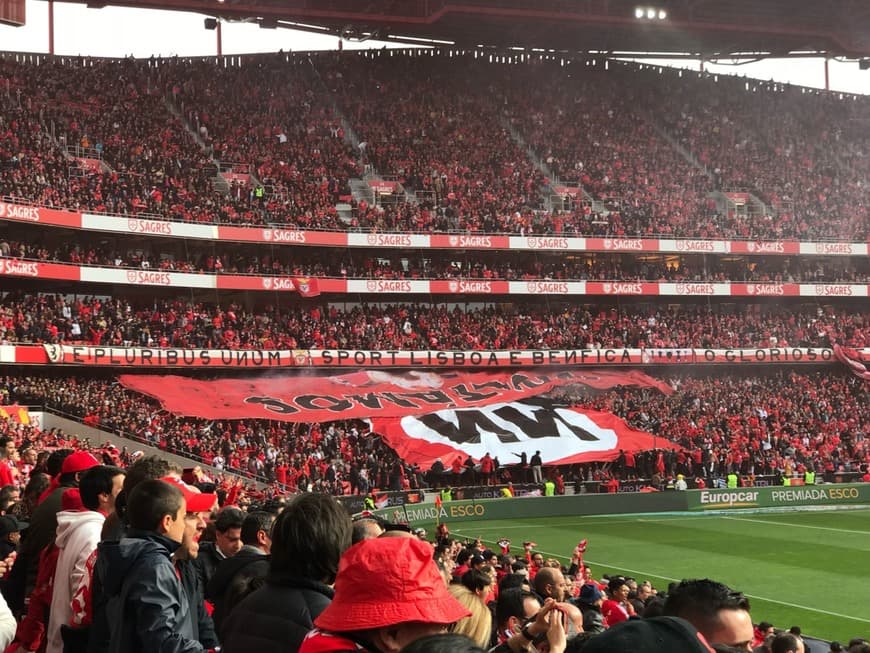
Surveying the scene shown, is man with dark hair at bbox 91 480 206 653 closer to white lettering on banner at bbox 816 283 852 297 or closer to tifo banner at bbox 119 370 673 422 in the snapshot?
tifo banner at bbox 119 370 673 422

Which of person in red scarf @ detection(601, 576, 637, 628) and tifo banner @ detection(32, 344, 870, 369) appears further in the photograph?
tifo banner @ detection(32, 344, 870, 369)

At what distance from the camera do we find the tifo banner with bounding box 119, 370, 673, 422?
43.2m

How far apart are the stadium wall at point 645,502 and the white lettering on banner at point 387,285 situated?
47.0ft

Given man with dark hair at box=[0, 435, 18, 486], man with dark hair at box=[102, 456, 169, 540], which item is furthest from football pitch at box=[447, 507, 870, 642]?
man with dark hair at box=[102, 456, 169, 540]

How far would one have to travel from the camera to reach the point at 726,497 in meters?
43.3

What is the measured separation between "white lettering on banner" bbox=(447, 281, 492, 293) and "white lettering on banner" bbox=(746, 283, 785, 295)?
14391mm

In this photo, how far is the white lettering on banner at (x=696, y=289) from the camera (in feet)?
188

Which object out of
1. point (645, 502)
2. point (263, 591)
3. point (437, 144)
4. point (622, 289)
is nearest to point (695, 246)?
point (622, 289)

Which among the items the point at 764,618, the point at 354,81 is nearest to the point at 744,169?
the point at 354,81

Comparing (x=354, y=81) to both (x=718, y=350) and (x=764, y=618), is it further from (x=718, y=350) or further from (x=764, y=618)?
(x=764, y=618)

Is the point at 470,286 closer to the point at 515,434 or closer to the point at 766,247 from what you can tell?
the point at 515,434

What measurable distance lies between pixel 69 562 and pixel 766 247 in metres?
56.8

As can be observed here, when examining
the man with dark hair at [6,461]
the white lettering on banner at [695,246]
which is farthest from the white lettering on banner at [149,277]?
the man with dark hair at [6,461]

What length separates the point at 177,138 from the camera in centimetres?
5300
